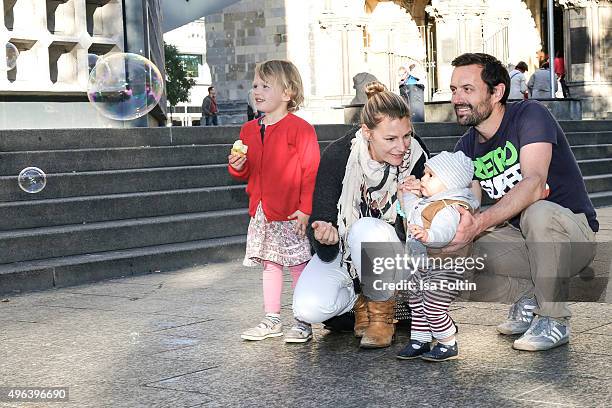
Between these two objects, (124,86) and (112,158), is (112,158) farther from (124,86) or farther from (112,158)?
(124,86)

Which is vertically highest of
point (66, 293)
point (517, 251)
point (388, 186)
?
point (388, 186)

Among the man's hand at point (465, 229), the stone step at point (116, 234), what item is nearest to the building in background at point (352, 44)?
the stone step at point (116, 234)

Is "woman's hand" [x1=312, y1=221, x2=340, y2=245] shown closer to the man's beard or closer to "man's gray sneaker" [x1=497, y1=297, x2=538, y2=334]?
the man's beard

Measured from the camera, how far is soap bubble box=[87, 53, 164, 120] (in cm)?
941

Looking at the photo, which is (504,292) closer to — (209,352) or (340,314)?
(340,314)

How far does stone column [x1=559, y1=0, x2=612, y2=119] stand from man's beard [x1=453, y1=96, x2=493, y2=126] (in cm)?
2558

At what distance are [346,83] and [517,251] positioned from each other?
79.9 ft

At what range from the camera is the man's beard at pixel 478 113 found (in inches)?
201

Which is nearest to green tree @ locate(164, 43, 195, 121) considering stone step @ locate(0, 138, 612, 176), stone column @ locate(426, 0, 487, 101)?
stone column @ locate(426, 0, 487, 101)

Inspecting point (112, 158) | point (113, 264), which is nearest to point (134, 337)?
point (113, 264)

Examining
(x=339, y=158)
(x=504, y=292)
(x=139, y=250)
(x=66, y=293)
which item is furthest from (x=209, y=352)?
(x=139, y=250)

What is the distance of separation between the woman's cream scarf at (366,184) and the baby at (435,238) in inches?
13.8

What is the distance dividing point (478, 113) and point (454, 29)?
2544 centimetres

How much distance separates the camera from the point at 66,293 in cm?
757
